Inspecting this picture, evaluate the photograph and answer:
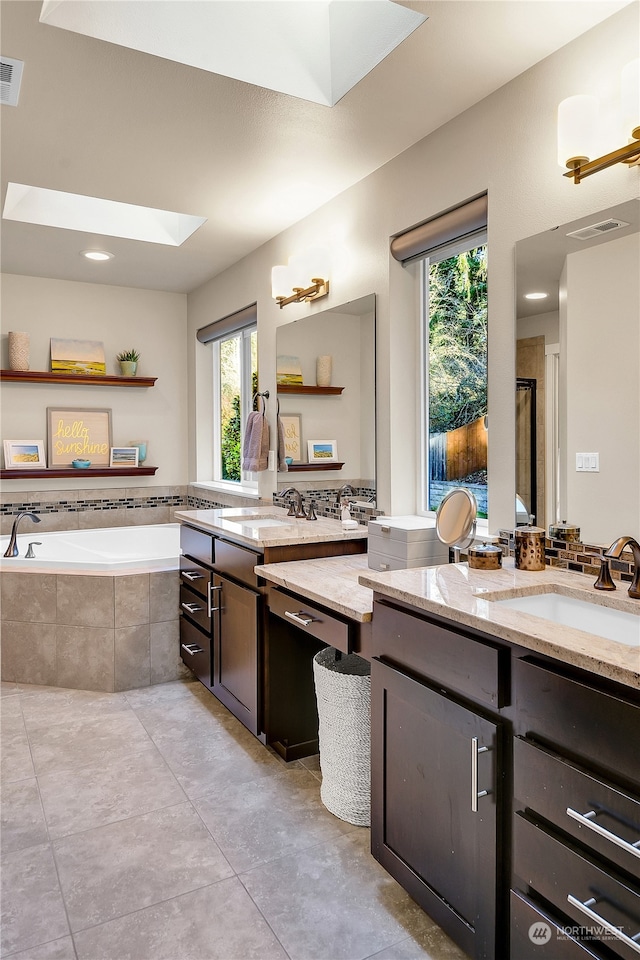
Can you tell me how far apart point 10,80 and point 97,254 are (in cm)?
190

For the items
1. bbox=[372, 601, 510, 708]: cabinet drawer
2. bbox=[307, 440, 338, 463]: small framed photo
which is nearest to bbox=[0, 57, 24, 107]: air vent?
bbox=[307, 440, 338, 463]: small framed photo

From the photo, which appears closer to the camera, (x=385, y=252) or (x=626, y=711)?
(x=626, y=711)

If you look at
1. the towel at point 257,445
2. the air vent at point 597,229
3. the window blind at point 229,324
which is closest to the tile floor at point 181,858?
the towel at point 257,445

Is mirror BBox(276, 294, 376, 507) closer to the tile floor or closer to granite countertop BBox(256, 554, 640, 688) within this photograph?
granite countertop BBox(256, 554, 640, 688)

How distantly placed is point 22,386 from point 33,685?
2.17 metres

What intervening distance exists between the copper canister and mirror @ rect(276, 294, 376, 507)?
1004mm

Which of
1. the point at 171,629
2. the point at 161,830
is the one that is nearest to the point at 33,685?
the point at 171,629

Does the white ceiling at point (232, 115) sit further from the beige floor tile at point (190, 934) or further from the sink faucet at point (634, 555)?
the beige floor tile at point (190, 934)

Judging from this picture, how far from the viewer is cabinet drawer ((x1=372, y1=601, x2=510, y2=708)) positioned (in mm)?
1377

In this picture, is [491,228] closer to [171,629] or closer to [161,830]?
[161,830]

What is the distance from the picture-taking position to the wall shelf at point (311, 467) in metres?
3.15

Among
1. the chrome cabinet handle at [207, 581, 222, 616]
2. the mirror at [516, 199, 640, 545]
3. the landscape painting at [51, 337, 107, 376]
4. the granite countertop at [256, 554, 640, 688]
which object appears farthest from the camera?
the landscape painting at [51, 337, 107, 376]

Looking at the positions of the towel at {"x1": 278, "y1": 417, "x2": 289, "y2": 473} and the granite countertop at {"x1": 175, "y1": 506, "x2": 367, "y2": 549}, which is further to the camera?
the towel at {"x1": 278, "y1": 417, "x2": 289, "y2": 473}

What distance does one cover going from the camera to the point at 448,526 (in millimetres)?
2209
